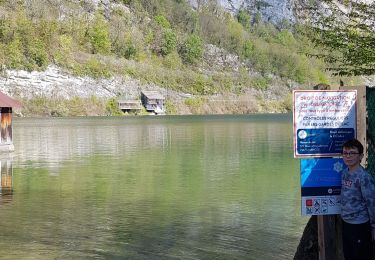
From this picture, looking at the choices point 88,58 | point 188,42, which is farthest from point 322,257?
point 188,42

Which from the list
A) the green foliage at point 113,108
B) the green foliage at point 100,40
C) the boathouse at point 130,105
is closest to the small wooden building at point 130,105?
the boathouse at point 130,105

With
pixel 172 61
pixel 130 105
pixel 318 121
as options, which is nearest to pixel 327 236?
pixel 318 121

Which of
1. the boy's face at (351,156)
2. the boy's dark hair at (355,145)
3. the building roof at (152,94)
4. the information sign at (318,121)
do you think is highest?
the building roof at (152,94)

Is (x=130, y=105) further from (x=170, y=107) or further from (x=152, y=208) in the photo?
(x=152, y=208)

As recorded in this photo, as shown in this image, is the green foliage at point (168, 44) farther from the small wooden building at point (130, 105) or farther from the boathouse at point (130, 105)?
the small wooden building at point (130, 105)

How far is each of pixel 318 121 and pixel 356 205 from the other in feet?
3.70

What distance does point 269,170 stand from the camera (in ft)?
89.2

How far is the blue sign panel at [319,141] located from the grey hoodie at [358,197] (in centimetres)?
34

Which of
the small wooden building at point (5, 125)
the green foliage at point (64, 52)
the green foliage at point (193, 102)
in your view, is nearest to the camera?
the small wooden building at point (5, 125)

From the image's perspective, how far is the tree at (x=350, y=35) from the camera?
47.2 feet

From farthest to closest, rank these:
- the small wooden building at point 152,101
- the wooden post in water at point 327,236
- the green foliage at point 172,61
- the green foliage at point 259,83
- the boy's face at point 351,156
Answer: the green foliage at point 259,83 → the green foliage at point 172,61 → the small wooden building at point 152,101 → the wooden post in water at point 327,236 → the boy's face at point 351,156

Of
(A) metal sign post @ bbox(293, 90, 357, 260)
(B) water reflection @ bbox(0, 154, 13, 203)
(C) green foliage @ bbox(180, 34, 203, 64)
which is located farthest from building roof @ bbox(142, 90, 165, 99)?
(A) metal sign post @ bbox(293, 90, 357, 260)

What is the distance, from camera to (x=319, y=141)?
7.90 metres

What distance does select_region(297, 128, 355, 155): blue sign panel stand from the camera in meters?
7.88
